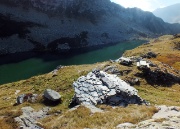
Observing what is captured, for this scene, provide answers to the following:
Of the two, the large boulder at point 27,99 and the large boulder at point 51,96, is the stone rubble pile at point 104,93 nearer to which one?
the large boulder at point 51,96

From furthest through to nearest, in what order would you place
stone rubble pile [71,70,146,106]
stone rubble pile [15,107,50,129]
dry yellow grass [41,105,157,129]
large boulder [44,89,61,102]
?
large boulder [44,89,61,102] → stone rubble pile [71,70,146,106] → stone rubble pile [15,107,50,129] → dry yellow grass [41,105,157,129]

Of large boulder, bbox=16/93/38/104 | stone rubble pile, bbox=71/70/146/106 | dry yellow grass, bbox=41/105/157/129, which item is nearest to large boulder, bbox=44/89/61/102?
large boulder, bbox=16/93/38/104

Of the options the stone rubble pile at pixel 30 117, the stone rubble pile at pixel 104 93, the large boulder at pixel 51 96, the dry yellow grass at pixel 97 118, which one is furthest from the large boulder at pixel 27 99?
the dry yellow grass at pixel 97 118

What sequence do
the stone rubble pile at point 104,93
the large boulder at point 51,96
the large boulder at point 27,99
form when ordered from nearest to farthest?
the stone rubble pile at point 104,93 → the large boulder at point 51,96 → the large boulder at point 27,99

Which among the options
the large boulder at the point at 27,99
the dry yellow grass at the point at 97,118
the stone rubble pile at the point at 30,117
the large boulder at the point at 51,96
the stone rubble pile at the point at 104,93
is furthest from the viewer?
the large boulder at the point at 27,99

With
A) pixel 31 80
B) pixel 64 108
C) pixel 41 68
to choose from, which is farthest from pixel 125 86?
pixel 41 68

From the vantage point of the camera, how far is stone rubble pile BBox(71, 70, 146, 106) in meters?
33.9

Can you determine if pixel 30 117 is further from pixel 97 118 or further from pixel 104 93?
pixel 104 93

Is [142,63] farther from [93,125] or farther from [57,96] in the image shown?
[93,125]

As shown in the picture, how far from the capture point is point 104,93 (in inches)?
1372

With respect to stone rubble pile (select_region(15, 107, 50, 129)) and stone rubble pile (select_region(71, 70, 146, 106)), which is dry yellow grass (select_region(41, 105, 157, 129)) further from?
stone rubble pile (select_region(71, 70, 146, 106))

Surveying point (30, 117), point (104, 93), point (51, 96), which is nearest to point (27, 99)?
point (51, 96)

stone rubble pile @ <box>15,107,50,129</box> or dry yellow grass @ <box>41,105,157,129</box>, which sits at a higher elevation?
dry yellow grass @ <box>41,105,157,129</box>

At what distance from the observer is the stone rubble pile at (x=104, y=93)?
33.9 meters
